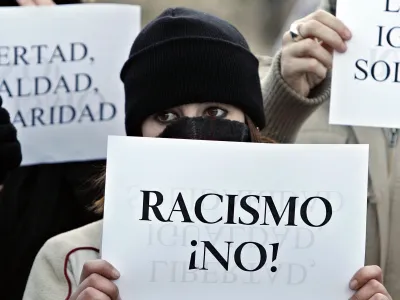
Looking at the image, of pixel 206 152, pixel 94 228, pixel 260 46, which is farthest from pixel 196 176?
pixel 260 46

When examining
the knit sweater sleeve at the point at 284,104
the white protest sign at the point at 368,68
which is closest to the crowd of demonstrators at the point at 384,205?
the knit sweater sleeve at the point at 284,104

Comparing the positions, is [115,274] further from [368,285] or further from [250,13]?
[250,13]

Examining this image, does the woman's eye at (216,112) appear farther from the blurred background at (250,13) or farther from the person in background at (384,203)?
the blurred background at (250,13)

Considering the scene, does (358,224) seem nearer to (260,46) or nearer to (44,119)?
(44,119)

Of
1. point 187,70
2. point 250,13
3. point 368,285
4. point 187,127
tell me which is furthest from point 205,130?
point 250,13

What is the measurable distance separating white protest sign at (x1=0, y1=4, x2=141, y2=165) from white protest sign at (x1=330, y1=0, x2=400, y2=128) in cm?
78

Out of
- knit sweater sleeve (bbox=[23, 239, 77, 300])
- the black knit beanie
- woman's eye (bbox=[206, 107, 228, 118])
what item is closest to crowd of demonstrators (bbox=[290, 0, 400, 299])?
the black knit beanie

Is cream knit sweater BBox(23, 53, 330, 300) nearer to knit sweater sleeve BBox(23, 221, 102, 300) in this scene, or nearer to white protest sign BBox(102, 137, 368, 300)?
knit sweater sleeve BBox(23, 221, 102, 300)

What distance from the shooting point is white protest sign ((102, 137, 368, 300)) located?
108 inches

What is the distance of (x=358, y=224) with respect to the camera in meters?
2.76

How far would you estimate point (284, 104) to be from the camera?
3.59 metres

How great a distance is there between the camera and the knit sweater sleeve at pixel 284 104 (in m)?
3.54

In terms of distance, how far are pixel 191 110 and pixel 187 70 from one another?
12 cm

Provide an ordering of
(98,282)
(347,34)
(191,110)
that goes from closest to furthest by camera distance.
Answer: (98,282) → (191,110) → (347,34)
